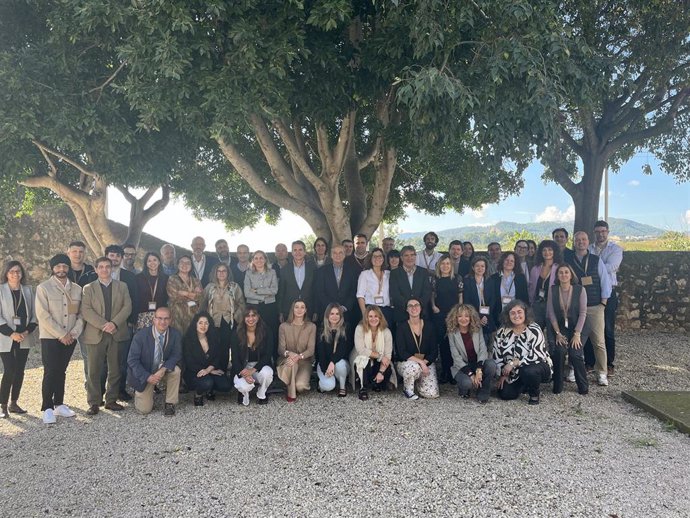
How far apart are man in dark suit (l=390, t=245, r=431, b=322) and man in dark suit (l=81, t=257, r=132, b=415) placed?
3461mm

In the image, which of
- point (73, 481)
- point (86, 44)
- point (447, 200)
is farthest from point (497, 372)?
point (447, 200)

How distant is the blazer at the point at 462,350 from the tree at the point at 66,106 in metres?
5.24

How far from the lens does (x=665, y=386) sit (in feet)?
21.4

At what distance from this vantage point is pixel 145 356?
18.2ft

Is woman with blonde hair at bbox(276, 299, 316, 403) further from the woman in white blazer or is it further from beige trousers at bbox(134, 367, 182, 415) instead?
the woman in white blazer

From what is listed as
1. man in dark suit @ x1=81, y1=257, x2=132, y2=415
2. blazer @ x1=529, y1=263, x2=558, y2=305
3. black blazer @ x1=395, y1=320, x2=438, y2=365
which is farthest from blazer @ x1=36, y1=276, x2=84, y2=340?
blazer @ x1=529, y1=263, x2=558, y2=305

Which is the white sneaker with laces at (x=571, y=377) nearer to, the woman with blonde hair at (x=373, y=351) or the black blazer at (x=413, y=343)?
the black blazer at (x=413, y=343)

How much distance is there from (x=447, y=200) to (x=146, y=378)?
11.3m

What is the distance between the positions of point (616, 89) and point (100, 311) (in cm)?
944

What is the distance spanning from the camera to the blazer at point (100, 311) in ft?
18.2

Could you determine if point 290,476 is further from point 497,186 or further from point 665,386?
point 497,186

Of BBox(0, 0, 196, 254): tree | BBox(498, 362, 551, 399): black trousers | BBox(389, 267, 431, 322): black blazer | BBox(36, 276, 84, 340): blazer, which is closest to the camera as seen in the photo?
BBox(36, 276, 84, 340): blazer

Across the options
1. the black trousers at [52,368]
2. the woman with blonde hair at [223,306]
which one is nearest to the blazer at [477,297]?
the woman with blonde hair at [223,306]

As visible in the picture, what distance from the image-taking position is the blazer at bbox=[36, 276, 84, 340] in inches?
210
